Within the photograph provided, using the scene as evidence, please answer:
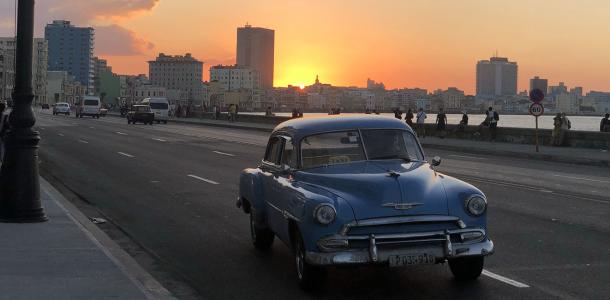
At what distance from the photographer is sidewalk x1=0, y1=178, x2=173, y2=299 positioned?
20.9ft

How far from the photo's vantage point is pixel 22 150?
9750 mm

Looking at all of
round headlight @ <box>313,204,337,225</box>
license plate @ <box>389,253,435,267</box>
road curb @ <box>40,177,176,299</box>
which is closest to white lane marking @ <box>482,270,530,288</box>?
license plate @ <box>389,253,435,267</box>

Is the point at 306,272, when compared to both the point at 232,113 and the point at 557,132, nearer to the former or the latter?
the point at 557,132

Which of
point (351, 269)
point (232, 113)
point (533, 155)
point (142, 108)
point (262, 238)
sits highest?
point (142, 108)

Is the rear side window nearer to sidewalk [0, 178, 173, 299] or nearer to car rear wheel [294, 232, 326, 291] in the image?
car rear wheel [294, 232, 326, 291]

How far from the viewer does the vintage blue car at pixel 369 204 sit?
21.0 ft

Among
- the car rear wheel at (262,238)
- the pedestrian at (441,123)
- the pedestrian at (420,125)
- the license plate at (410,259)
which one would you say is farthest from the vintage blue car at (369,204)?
the pedestrian at (420,125)

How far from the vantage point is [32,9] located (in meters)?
9.99

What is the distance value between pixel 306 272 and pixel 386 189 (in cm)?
112

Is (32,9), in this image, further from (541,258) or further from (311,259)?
(541,258)

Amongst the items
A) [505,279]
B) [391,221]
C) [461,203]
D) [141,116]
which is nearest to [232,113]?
[141,116]

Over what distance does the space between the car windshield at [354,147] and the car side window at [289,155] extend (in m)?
0.14

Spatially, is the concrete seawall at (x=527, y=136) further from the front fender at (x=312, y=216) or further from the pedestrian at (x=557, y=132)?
the front fender at (x=312, y=216)

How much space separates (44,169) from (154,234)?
10822mm
